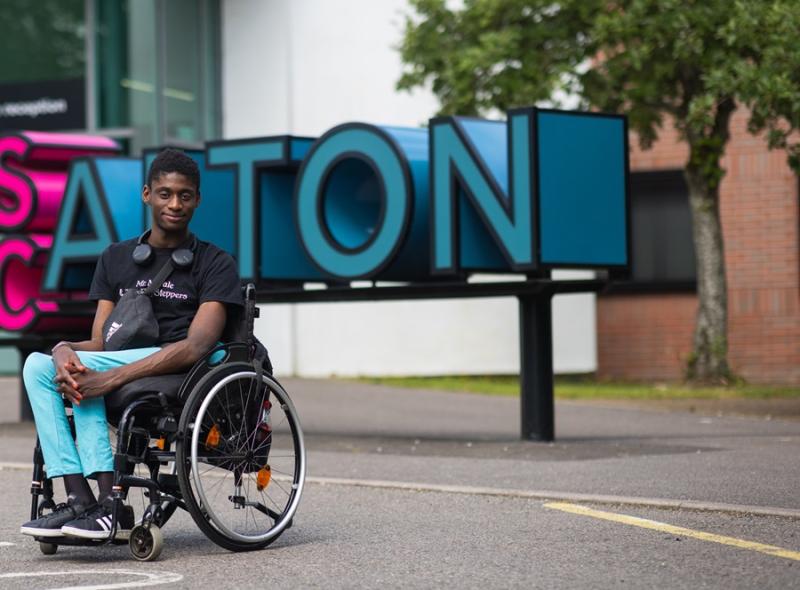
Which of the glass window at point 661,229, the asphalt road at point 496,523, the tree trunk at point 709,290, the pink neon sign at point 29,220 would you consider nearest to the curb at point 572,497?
the asphalt road at point 496,523

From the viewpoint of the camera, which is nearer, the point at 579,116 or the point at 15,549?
the point at 15,549

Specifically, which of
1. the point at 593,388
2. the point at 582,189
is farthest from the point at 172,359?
the point at 593,388

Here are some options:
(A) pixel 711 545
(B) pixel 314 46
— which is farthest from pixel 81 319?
(B) pixel 314 46

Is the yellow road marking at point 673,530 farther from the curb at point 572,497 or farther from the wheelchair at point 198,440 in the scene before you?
the wheelchair at point 198,440

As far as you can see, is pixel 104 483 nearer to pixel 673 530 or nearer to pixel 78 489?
pixel 78 489

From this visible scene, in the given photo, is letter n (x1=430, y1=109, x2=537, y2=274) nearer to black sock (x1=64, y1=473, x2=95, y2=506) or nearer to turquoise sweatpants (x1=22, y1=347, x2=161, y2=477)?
turquoise sweatpants (x1=22, y1=347, x2=161, y2=477)

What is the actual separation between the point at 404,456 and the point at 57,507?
5.15 meters

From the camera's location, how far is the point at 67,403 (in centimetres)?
671

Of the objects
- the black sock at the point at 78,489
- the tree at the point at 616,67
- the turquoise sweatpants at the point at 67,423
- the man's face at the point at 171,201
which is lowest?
the black sock at the point at 78,489

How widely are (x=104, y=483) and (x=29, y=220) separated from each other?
28.7 ft

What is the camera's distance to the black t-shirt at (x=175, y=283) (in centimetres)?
694

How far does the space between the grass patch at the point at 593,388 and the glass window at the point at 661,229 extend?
1941 millimetres

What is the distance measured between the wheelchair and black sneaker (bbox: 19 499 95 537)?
7 centimetres

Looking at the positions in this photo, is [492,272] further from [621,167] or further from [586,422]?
[586,422]
